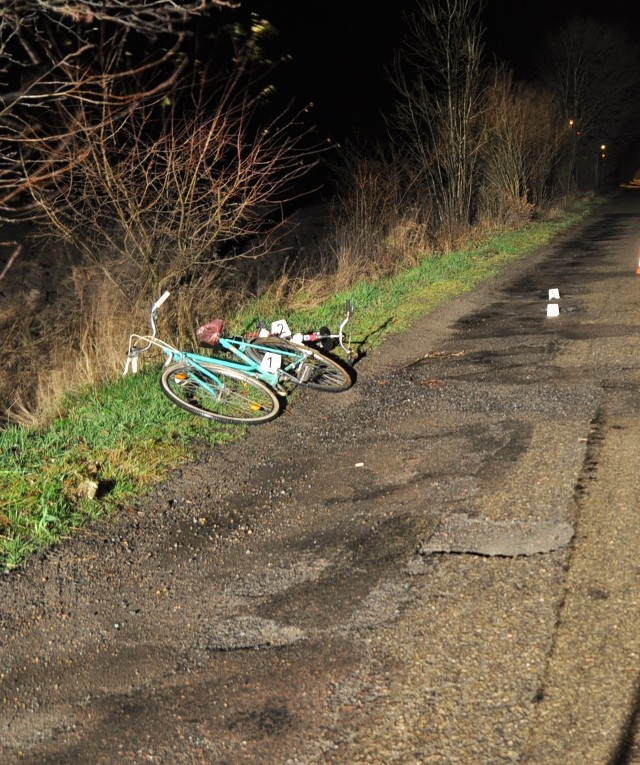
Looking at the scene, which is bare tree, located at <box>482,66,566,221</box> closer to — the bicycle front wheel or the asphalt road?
the bicycle front wheel

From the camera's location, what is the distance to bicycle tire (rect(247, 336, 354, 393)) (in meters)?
7.80

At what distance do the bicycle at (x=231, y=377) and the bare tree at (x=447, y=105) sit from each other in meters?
15.5

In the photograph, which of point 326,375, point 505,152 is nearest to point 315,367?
point 326,375

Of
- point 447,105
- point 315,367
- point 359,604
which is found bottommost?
point 359,604

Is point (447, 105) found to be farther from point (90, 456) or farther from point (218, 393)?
point (90, 456)

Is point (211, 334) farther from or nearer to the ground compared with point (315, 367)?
farther from the ground

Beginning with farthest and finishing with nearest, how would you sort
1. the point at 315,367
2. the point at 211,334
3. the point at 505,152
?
the point at 505,152
the point at 315,367
the point at 211,334

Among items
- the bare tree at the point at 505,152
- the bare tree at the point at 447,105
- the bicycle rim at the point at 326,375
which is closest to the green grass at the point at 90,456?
the bicycle rim at the point at 326,375

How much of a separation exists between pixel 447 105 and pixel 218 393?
1783 centimetres

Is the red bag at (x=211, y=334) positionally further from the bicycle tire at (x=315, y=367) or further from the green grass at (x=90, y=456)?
the green grass at (x=90, y=456)

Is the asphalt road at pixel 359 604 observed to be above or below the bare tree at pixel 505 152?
below

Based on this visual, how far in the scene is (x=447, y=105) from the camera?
23.0m

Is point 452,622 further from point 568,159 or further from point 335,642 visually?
point 568,159

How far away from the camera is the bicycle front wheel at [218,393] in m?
7.21
